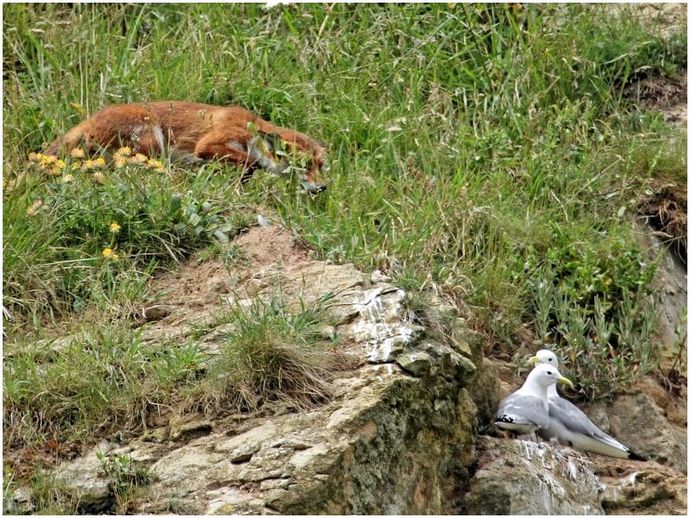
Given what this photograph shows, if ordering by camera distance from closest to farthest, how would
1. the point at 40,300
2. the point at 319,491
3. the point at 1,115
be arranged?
the point at 319,491, the point at 40,300, the point at 1,115

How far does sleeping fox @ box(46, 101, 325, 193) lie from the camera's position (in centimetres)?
877

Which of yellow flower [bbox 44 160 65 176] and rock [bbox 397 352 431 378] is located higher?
yellow flower [bbox 44 160 65 176]

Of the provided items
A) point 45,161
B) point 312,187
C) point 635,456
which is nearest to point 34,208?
point 45,161

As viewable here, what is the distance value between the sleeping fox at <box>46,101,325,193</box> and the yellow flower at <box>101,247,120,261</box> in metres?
1.25

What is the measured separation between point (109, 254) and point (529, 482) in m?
2.54

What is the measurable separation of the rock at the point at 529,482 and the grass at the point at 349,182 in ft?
3.07

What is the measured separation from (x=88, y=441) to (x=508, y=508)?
77.1 inches

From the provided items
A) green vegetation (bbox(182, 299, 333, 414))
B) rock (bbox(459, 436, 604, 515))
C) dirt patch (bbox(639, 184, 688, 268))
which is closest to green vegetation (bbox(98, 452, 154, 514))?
green vegetation (bbox(182, 299, 333, 414))

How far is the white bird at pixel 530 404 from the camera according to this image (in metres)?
7.05

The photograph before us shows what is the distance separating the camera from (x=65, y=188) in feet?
25.8

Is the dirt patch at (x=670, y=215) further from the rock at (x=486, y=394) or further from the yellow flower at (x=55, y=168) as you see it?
the yellow flower at (x=55, y=168)

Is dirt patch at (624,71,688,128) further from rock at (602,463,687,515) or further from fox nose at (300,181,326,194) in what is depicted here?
rock at (602,463,687,515)

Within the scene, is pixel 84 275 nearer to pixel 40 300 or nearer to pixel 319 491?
pixel 40 300

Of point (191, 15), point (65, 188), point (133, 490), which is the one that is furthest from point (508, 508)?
point (191, 15)
